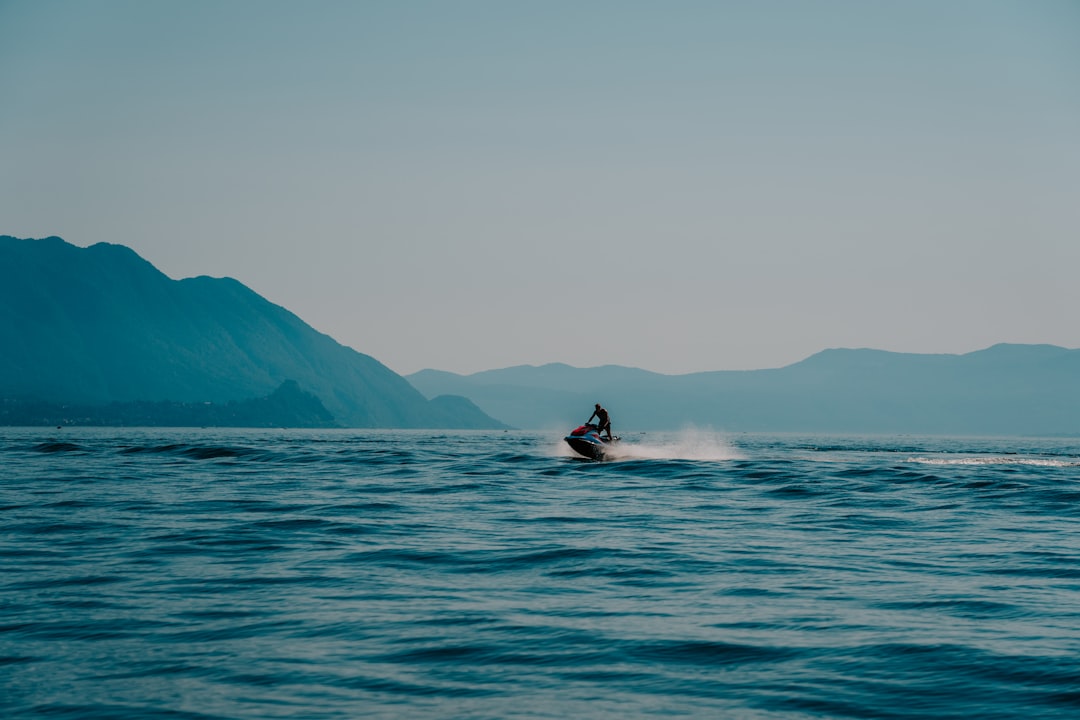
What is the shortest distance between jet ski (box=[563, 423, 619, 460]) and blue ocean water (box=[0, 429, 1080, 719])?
78.7ft

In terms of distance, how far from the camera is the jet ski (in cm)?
5834

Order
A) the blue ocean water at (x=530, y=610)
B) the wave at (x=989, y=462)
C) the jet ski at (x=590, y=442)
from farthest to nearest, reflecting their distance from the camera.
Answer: the wave at (x=989, y=462) < the jet ski at (x=590, y=442) < the blue ocean water at (x=530, y=610)

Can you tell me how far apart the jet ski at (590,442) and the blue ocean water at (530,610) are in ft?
78.7

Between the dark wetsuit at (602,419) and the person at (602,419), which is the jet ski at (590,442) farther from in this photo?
the dark wetsuit at (602,419)

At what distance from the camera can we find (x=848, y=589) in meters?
17.8

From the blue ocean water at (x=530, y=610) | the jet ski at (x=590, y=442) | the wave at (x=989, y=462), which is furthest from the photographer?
the wave at (x=989, y=462)

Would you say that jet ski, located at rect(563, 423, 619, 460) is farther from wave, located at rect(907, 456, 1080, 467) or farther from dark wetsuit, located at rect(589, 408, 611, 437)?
wave, located at rect(907, 456, 1080, 467)

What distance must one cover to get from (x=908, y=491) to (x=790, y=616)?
96.6ft

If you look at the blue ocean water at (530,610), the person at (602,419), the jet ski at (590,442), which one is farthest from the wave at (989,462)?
the blue ocean water at (530,610)

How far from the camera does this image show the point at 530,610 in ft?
51.4

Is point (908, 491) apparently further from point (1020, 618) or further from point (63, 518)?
point (63, 518)

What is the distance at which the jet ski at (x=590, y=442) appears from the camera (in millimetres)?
58344

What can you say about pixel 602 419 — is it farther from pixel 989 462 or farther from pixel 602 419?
pixel 989 462

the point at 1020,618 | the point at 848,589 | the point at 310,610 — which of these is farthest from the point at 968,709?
the point at 310,610
